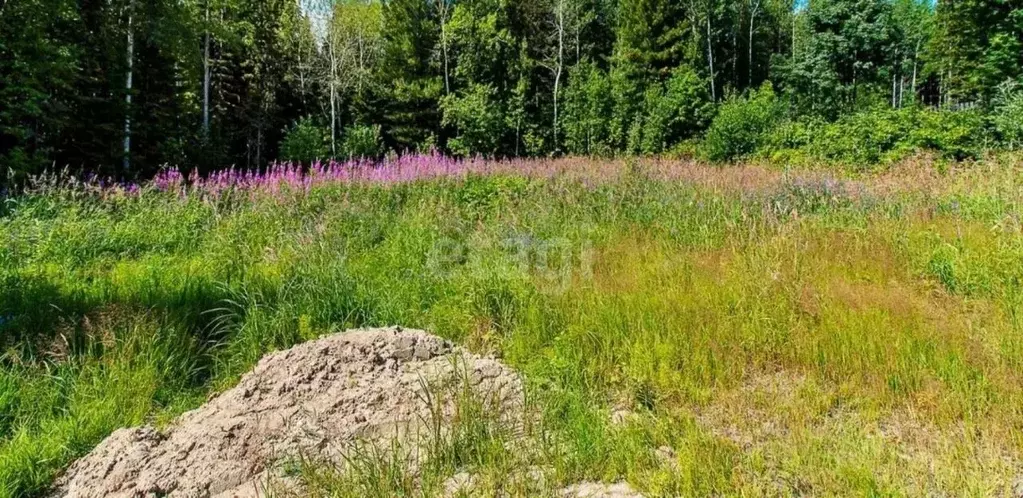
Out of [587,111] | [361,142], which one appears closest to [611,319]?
[361,142]

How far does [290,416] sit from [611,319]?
194cm

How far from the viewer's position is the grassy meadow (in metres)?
2.17

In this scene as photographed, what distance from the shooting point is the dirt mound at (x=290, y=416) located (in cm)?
220

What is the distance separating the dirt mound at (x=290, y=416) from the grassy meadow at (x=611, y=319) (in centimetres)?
27

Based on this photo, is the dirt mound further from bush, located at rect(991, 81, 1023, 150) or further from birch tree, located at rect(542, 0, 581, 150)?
birch tree, located at rect(542, 0, 581, 150)

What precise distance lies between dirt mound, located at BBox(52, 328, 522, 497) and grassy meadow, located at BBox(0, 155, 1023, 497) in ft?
0.88

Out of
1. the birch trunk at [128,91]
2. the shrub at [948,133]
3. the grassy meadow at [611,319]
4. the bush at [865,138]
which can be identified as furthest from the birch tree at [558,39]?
the grassy meadow at [611,319]

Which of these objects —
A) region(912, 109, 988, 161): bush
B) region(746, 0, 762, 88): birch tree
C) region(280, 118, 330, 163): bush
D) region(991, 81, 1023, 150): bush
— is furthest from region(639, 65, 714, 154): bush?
region(280, 118, 330, 163): bush

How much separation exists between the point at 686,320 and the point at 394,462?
2.03 meters

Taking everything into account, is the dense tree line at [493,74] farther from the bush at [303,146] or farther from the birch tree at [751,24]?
the birch tree at [751,24]

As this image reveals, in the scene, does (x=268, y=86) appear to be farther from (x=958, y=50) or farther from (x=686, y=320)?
(x=958, y=50)

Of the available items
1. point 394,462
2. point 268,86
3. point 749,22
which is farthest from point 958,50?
point 394,462

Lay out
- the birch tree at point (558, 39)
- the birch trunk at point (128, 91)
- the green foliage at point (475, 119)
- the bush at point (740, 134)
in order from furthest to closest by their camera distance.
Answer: the birch tree at point (558, 39) → the green foliage at point (475, 119) → the bush at point (740, 134) → the birch trunk at point (128, 91)

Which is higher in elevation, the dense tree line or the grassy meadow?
the dense tree line
